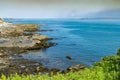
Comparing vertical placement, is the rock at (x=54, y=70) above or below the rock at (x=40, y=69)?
above

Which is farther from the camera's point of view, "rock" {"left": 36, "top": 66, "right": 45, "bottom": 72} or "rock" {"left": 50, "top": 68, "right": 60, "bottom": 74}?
"rock" {"left": 36, "top": 66, "right": 45, "bottom": 72}

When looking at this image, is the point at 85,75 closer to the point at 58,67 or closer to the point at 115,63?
the point at 115,63

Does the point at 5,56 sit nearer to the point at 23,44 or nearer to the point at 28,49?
the point at 28,49

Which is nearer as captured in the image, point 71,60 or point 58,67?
point 58,67

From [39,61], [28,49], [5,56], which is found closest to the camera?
[39,61]

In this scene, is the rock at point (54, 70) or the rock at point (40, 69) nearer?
the rock at point (54, 70)

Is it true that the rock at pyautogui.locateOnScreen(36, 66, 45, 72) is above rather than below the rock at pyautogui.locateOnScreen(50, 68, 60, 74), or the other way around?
below

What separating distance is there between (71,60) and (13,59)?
10.2m

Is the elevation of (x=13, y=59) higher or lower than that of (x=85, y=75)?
lower

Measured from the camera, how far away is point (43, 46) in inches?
2421

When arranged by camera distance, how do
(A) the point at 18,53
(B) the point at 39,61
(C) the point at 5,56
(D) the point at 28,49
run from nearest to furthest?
1. (B) the point at 39,61
2. (C) the point at 5,56
3. (A) the point at 18,53
4. (D) the point at 28,49

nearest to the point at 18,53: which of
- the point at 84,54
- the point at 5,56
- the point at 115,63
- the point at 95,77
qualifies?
the point at 5,56

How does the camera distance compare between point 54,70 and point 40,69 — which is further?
point 40,69

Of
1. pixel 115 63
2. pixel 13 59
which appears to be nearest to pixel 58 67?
pixel 13 59
